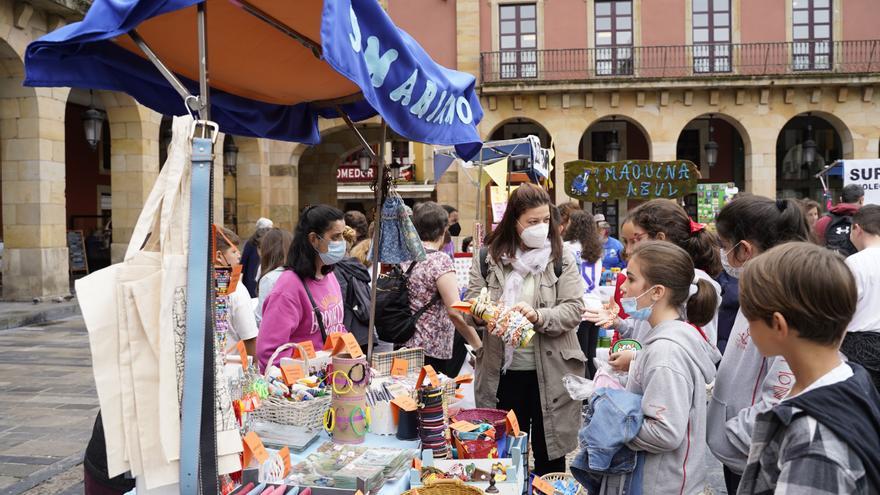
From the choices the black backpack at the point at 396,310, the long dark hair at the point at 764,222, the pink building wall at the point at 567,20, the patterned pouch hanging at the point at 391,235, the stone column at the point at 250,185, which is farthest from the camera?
the pink building wall at the point at 567,20

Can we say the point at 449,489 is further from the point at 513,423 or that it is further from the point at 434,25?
the point at 434,25

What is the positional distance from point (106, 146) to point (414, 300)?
18.5 m

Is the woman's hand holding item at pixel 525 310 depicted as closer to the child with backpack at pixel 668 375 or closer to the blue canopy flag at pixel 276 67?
the child with backpack at pixel 668 375

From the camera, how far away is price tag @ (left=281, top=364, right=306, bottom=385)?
3.01 m

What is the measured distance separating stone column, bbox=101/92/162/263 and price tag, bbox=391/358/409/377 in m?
13.1

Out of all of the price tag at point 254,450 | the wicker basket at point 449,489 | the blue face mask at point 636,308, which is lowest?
the wicker basket at point 449,489

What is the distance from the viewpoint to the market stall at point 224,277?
1.93 meters

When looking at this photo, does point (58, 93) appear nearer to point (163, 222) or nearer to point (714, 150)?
point (163, 222)

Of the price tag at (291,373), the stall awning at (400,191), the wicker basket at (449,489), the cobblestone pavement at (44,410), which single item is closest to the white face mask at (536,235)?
the price tag at (291,373)

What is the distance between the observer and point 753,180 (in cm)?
2098

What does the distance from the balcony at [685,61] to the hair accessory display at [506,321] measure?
61.5 ft

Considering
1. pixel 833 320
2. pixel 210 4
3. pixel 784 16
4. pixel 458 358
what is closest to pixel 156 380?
pixel 210 4

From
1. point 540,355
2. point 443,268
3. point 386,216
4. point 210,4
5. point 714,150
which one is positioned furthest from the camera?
point 714,150

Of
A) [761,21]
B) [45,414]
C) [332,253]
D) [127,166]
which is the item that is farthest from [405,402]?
[761,21]
